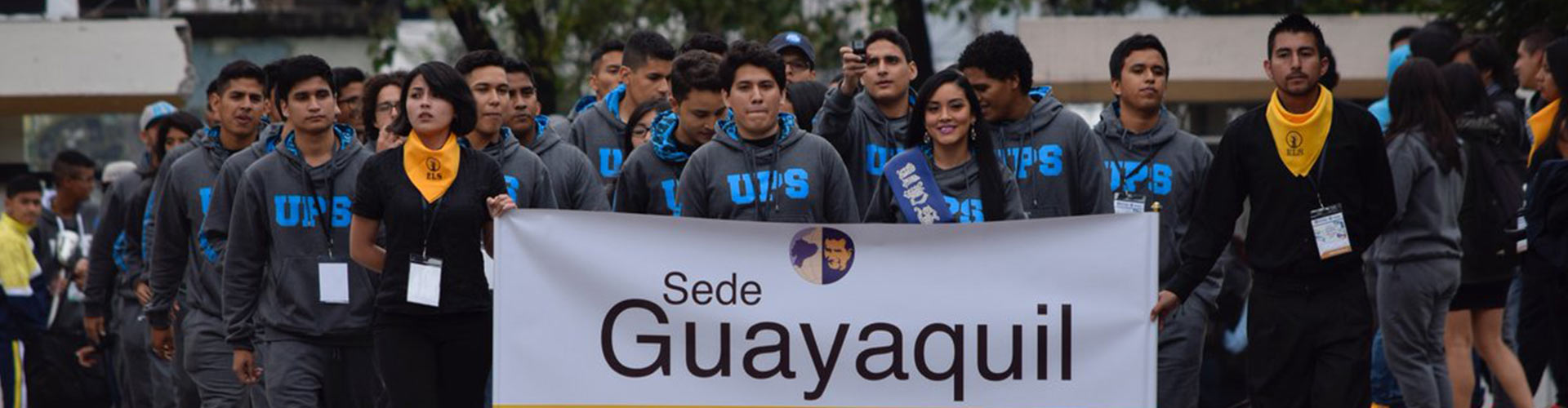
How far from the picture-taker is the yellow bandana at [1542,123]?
10.2 m

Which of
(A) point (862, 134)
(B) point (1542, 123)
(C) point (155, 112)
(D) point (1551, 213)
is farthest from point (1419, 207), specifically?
(C) point (155, 112)

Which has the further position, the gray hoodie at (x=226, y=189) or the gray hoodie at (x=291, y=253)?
the gray hoodie at (x=226, y=189)

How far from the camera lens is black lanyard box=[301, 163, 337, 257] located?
9.37 m

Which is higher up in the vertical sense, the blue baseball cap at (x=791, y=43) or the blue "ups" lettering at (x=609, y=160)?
the blue baseball cap at (x=791, y=43)

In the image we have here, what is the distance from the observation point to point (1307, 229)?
8.50 meters

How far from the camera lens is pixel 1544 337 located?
37.8ft

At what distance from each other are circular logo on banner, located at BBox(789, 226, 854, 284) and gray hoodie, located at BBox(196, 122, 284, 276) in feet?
9.07

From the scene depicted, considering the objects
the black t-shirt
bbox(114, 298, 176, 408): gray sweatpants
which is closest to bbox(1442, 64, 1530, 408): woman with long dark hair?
the black t-shirt

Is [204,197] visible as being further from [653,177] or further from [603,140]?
[653,177]

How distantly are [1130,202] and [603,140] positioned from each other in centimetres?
273

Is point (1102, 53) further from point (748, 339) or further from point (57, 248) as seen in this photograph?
point (748, 339)

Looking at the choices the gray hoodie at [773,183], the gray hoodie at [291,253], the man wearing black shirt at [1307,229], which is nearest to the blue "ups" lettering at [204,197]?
the gray hoodie at [291,253]

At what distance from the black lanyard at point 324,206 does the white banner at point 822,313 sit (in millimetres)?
1554

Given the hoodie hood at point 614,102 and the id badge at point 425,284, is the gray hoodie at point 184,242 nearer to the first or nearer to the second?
the hoodie hood at point 614,102
